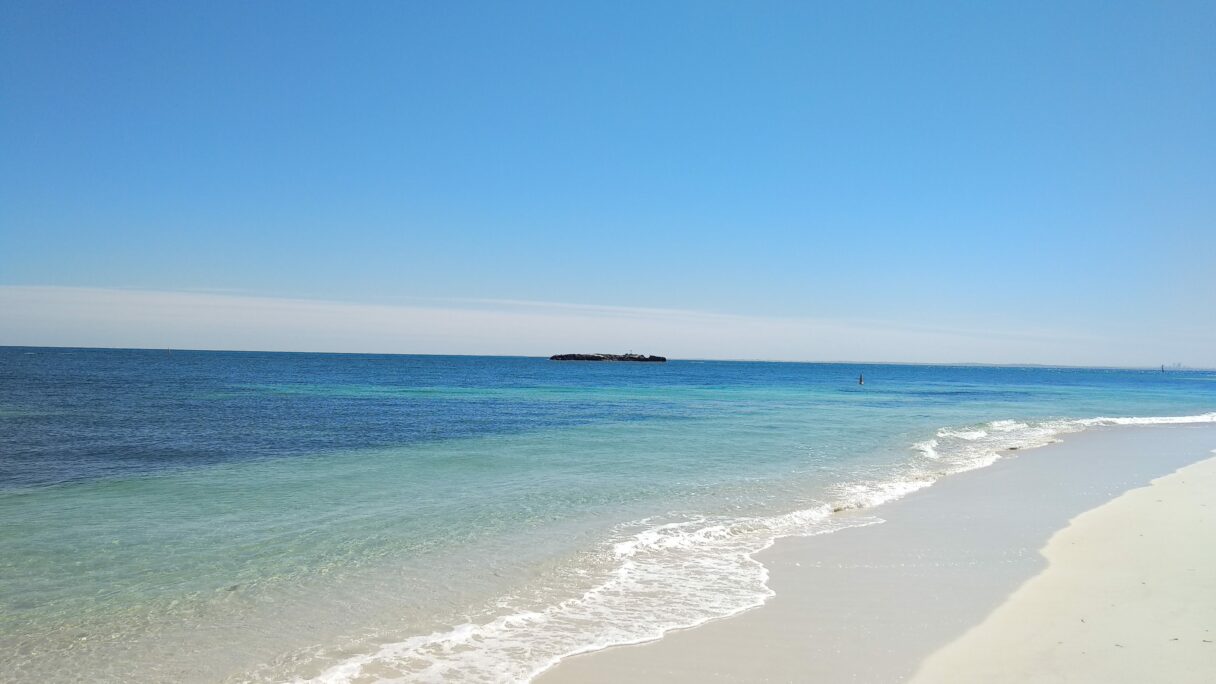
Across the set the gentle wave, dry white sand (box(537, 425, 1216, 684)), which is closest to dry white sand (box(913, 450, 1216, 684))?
dry white sand (box(537, 425, 1216, 684))

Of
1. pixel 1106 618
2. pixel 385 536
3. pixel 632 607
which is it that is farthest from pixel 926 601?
pixel 385 536

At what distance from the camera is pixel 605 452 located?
17.3 meters

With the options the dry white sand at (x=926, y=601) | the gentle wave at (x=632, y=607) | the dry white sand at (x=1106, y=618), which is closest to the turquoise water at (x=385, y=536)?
the gentle wave at (x=632, y=607)

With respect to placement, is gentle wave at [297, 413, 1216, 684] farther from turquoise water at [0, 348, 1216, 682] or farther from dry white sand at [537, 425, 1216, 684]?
dry white sand at [537, 425, 1216, 684]

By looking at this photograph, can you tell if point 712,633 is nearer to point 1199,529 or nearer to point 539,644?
point 539,644

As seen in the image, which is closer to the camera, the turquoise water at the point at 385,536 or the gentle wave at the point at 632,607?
the gentle wave at the point at 632,607

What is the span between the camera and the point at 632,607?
659 cm

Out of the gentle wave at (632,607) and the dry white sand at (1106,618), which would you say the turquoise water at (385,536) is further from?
the dry white sand at (1106,618)

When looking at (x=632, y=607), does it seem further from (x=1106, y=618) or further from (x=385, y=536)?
(x=1106, y=618)

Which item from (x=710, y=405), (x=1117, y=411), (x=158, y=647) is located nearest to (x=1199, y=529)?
(x=158, y=647)

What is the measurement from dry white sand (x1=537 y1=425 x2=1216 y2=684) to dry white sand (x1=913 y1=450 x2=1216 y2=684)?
23 millimetres

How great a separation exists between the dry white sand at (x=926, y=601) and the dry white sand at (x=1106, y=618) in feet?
0.08

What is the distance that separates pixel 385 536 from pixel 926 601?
655 cm

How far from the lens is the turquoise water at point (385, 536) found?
5.64 m
